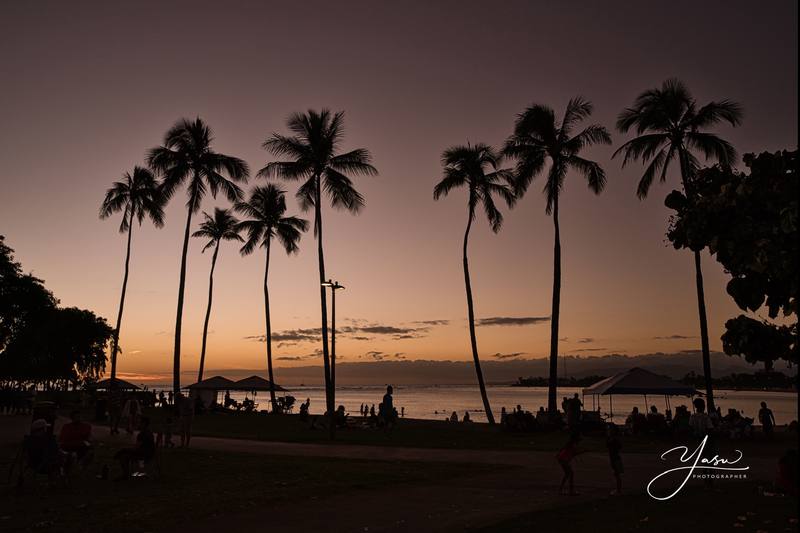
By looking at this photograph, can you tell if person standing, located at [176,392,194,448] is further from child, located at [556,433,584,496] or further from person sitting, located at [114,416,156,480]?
child, located at [556,433,584,496]

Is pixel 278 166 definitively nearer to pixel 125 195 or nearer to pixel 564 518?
pixel 125 195

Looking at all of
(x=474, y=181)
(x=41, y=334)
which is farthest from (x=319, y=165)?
(x=41, y=334)

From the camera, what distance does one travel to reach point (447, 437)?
86.4 feet

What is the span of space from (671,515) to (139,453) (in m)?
11.1

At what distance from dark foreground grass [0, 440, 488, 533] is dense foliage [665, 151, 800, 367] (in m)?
7.92

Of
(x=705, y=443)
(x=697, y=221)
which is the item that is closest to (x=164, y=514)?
(x=697, y=221)

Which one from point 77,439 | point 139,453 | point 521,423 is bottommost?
point 521,423

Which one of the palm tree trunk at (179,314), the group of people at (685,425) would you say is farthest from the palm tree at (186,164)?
the group of people at (685,425)

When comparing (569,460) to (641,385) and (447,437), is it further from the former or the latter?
(641,385)

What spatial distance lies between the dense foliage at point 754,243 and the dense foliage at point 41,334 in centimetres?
4996

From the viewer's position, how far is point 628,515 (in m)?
10.2

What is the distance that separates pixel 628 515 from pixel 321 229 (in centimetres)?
2573

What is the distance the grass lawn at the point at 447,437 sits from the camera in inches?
877

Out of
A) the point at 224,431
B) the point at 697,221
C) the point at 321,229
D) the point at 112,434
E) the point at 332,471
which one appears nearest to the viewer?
the point at 697,221
